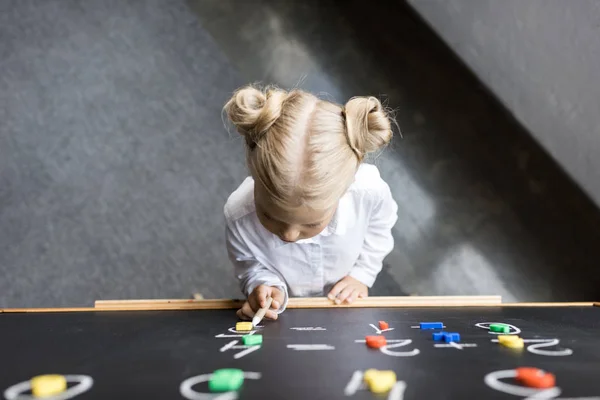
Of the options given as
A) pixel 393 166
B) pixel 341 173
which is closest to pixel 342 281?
pixel 341 173

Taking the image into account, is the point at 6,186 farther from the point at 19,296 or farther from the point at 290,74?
the point at 290,74

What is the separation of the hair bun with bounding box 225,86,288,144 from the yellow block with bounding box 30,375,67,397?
17.4 inches

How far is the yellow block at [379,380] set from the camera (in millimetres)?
472

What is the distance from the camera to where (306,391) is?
48 cm

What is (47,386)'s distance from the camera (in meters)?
0.47

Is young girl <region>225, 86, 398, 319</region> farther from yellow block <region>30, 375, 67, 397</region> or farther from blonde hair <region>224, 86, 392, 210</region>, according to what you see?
yellow block <region>30, 375, 67, 397</region>

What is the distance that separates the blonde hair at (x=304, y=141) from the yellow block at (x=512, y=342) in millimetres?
293

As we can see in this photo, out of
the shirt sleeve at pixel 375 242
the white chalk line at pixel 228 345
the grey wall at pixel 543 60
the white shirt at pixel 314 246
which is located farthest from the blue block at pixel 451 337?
the grey wall at pixel 543 60

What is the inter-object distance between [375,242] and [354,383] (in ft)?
2.28

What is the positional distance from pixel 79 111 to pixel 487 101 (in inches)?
50.9

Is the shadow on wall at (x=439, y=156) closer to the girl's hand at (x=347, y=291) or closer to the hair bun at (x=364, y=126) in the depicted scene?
the girl's hand at (x=347, y=291)

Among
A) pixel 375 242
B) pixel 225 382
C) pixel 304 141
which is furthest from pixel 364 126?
pixel 225 382

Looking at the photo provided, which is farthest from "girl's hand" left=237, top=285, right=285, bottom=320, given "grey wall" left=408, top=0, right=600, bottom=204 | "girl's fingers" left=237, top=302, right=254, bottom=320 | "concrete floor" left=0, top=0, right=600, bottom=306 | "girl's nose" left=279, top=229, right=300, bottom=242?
"grey wall" left=408, top=0, right=600, bottom=204

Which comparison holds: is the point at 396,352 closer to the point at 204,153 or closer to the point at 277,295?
the point at 277,295
